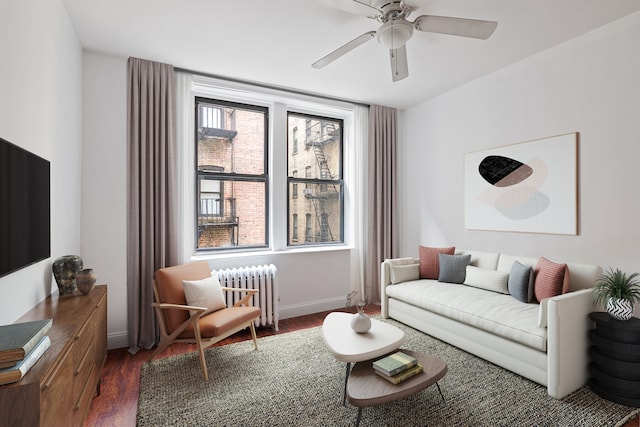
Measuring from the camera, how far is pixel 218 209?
3.87m

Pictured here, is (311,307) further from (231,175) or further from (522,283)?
(522,283)

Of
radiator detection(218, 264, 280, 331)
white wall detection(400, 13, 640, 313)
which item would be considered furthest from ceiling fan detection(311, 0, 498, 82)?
radiator detection(218, 264, 280, 331)

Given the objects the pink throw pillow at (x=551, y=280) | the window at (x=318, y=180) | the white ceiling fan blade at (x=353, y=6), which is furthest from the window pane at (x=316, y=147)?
the pink throw pillow at (x=551, y=280)

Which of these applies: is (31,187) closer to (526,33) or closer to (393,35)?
(393,35)

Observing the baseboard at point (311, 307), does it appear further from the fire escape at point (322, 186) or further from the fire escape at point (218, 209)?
the fire escape at point (218, 209)

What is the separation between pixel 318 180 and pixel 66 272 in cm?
296

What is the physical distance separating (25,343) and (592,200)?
3.83 meters

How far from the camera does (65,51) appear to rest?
8.11ft

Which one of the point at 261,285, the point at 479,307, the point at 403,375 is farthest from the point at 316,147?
the point at 403,375

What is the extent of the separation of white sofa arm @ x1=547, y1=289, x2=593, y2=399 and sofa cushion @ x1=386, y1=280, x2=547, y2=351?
0.31ft

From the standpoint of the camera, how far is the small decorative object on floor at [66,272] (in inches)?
87.8

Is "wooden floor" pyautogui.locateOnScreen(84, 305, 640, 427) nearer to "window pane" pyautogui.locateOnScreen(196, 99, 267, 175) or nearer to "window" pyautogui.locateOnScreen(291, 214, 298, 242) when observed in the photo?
"window" pyautogui.locateOnScreen(291, 214, 298, 242)

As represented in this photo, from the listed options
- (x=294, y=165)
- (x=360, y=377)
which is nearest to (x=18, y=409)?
(x=360, y=377)

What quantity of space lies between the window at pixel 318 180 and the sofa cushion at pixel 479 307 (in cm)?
128
